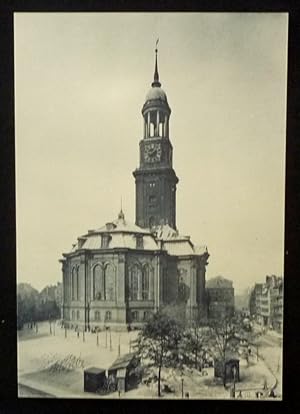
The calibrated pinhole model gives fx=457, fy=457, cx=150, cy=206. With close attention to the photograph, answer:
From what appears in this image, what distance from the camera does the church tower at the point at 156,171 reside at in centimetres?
81

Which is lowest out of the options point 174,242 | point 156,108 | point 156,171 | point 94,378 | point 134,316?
point 94,378

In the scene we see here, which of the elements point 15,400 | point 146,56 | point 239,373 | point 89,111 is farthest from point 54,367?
point 146,56

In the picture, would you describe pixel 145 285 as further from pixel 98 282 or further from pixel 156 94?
pixel 156 94

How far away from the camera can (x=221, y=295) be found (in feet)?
2.68

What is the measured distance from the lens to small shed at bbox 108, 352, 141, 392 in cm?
82

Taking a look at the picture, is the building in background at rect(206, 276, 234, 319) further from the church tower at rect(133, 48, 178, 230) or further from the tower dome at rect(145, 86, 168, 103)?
the tower dome at rect(145, 86, 168, 103)

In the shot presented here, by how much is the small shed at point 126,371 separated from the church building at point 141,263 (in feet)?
0.20

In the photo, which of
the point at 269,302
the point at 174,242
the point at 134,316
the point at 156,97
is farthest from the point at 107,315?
the point at 156,97

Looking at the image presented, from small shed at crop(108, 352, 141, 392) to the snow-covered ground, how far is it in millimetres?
10

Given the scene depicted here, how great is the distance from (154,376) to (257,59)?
0.59 m

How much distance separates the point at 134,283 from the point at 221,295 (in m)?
0.16

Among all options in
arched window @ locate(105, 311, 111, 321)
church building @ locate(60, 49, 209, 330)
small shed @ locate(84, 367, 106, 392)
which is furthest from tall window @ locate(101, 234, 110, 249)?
small shed @ locate(84, 367, 106, 392)

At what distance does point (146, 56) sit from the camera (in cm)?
81

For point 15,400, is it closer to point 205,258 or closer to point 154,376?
point 154,376
